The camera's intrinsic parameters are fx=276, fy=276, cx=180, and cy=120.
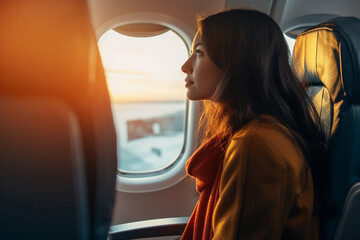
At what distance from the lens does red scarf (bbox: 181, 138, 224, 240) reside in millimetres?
948

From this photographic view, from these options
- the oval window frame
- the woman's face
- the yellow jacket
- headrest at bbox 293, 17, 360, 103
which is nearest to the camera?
the yellow jacket

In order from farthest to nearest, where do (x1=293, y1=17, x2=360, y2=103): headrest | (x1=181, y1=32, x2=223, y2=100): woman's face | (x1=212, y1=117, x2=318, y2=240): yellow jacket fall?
(x1=181, y1=32, x2=223, y2=100): woman's face
(x1=293, y1=17, x2=360, y2=103): headrest
(x1=212, y1=117, x2=318, y2=240): yellow jacket

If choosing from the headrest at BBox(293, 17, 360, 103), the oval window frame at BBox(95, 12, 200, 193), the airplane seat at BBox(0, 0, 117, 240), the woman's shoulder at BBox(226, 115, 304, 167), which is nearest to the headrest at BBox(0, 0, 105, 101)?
the airplane seat at BBox(0, 0, 117, 240)

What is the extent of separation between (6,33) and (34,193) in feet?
0.99

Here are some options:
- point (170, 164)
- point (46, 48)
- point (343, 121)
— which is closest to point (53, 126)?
point (46, 48)

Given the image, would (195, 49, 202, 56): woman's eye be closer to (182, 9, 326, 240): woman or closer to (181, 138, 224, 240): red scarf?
(182, 9, 326, 240): woman

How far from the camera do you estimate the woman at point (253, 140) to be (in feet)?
2.51

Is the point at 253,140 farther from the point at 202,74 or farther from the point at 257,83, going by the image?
the point at 202,74

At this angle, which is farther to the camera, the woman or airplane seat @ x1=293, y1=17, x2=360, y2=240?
airplane seat @ x1=293, y1=17, x2=360, y2=240

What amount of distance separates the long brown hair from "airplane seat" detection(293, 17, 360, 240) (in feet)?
0.18

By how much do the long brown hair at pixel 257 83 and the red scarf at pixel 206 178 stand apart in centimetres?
7

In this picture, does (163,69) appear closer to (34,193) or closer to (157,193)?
(157,193)

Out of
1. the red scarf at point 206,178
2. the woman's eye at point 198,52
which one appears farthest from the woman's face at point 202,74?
the red scarf at point 206,178

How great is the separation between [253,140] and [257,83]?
244 millimetres
